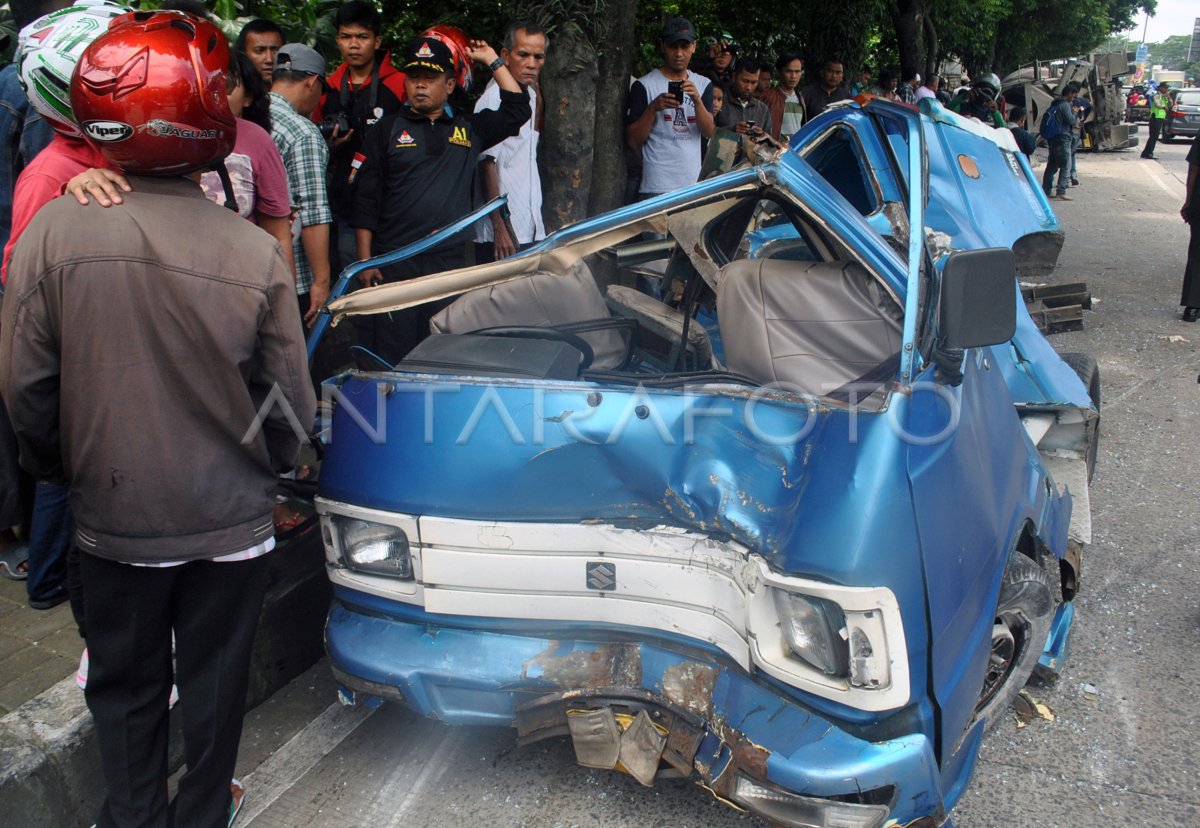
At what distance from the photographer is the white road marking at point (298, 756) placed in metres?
2.66

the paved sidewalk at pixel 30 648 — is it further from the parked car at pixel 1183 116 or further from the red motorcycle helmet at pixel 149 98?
the parked car at pixel 1183 116

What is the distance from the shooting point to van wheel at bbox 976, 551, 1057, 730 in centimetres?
253

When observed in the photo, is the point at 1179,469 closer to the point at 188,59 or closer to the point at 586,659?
the point at 586,659

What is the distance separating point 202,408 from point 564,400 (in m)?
0.84

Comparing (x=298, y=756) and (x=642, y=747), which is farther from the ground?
(x=642, y=747)

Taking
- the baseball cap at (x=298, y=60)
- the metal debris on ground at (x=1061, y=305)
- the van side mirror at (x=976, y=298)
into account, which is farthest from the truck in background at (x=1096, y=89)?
the van side mirror at (x=976, y=298)

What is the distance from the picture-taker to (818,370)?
2658 millimetres

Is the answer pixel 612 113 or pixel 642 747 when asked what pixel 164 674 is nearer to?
pixel 642 747

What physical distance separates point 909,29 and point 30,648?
17.1m

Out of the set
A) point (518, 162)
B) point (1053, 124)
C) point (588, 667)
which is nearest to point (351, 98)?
point (518, 162)

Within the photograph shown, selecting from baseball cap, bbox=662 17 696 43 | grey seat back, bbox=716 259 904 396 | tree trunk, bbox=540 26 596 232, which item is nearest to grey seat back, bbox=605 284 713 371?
grey seat back, bbox=716 259 904 396

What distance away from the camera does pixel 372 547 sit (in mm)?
2576

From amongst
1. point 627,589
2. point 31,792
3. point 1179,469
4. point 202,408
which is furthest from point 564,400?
point 1179,469

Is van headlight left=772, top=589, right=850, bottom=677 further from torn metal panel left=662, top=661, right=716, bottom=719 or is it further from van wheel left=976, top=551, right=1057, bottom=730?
van wheel left=976, top=551, right=1057, bottom=730
